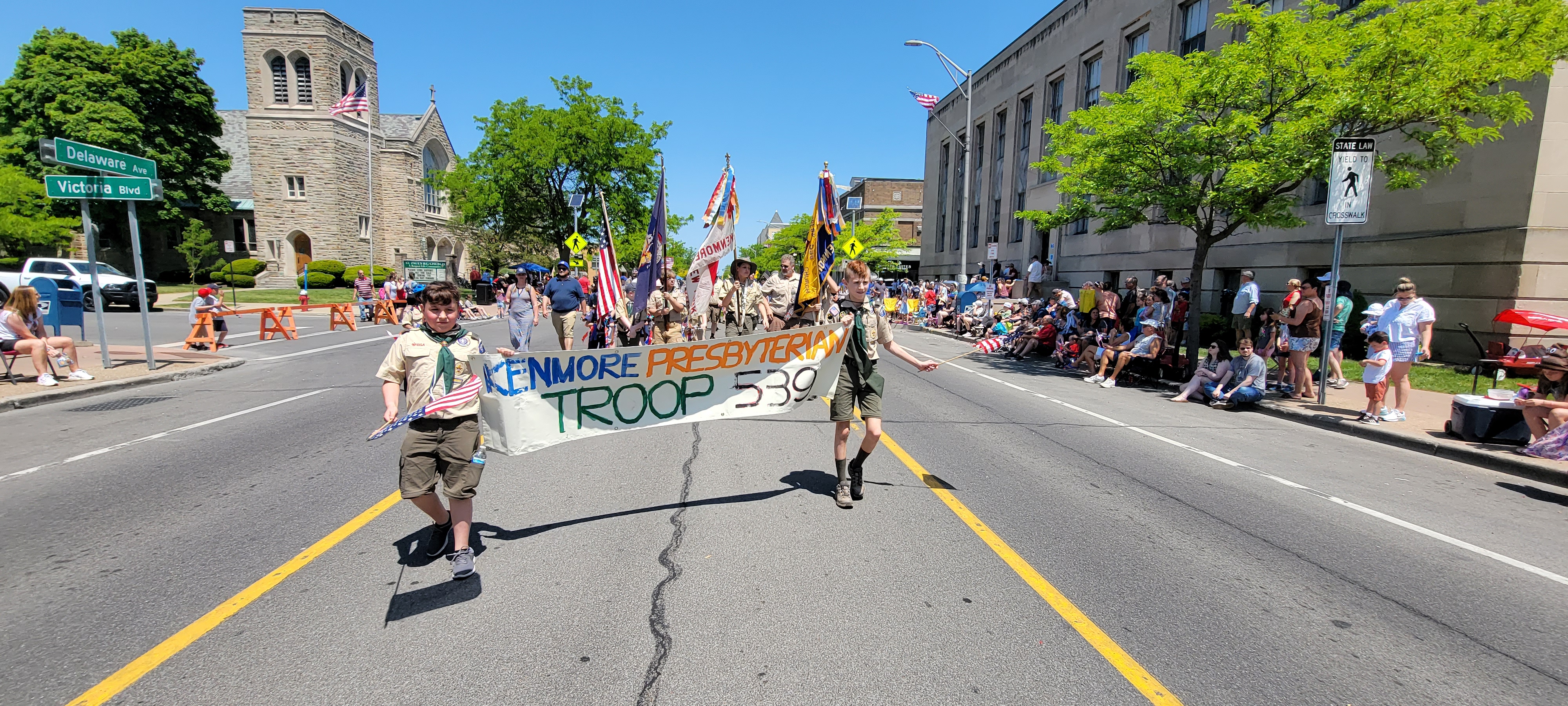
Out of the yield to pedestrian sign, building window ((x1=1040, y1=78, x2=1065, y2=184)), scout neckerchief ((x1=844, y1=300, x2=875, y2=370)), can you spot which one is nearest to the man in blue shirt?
scout neckerchief ((x1=844, y1=300, x2=875, y2=370))

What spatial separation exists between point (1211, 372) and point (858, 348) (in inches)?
331

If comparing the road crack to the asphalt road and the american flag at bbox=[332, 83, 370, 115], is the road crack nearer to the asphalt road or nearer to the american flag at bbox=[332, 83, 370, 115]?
the asphalt road

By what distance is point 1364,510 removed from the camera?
5.57 m

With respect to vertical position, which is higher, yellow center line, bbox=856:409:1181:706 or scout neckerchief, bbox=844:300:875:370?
scout neckerchief, bbox=844:300:875:370

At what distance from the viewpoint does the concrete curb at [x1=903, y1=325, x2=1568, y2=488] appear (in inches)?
267

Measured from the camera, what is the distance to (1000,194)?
38344 millimetres

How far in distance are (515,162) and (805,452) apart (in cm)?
3925

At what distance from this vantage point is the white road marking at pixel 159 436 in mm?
6012

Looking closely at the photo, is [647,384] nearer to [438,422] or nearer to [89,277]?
[438,422]

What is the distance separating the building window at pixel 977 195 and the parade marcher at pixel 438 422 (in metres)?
40.3

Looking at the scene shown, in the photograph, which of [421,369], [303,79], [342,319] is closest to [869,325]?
[421,369]

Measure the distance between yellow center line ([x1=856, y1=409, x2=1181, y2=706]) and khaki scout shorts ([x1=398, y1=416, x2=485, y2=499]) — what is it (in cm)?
308

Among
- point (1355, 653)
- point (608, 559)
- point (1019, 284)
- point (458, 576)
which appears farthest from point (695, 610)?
point (1019, 284)

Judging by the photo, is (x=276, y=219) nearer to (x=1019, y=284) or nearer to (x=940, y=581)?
(x=1019, y=284)
